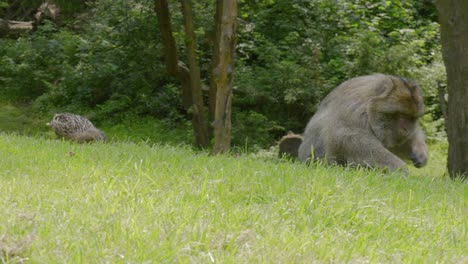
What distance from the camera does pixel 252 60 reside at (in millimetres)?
20391

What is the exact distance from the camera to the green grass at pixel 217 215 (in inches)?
163

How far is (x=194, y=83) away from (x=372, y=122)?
775cm

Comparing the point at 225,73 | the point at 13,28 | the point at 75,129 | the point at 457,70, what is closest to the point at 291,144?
the point at 225,73

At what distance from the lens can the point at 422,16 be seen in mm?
22969

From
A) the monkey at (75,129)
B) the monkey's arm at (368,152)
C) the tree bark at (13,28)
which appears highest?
the tree bark at (13,28)

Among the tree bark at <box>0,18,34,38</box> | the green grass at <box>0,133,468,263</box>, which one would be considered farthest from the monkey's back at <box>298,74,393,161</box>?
the tree bark at <box>0,18,34,38</box>

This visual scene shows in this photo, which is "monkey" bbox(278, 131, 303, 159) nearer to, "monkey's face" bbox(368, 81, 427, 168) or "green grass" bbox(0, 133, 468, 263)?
"monkey's face" bbox(368, 81, 427, 168)

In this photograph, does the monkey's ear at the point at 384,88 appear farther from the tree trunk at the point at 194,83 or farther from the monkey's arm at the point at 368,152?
the tree trunk at the point at 194,83

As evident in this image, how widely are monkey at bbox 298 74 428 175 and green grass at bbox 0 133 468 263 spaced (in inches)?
56.7

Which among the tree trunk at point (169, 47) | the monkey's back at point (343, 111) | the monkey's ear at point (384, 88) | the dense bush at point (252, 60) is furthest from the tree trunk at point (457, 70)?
the tree trunk at point (169, 47)

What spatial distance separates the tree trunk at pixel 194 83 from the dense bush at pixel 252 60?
526mm

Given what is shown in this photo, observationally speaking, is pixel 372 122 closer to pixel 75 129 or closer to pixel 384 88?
pixel 384 88

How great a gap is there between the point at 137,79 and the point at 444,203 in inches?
567

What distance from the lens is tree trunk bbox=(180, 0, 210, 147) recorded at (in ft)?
50.4
